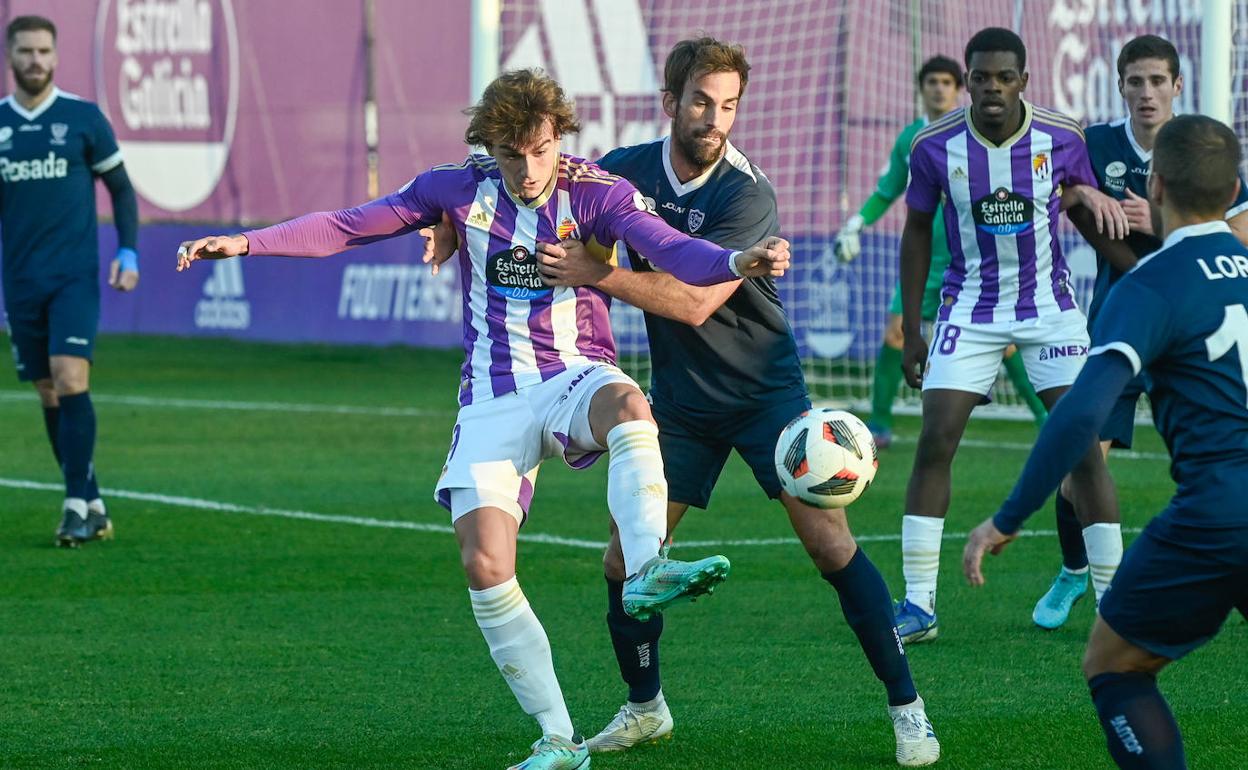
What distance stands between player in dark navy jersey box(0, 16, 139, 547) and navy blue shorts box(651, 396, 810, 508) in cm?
429

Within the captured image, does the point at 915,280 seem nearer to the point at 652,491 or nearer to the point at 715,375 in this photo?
the point at 715,375

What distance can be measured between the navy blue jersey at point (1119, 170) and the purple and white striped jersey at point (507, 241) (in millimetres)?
2534

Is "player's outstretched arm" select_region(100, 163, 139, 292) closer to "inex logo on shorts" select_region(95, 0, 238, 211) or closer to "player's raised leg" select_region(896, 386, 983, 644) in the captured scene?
"player's raised leg" select_region(896, 386, 983, 644)

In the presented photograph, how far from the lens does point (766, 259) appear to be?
446 cm

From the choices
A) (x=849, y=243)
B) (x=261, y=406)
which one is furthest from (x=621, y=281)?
(x=261, y=406)

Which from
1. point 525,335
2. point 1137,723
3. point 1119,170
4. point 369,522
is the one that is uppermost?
point 1119,170

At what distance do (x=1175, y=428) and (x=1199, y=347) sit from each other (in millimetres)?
209

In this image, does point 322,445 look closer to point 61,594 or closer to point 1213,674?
point 61,594

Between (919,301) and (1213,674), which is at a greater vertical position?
(919,301)

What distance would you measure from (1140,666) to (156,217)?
60.5 ft

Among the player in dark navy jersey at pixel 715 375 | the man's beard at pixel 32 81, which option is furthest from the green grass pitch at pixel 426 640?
the man's beard at pixel 32 81

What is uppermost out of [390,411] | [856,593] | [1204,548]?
[1204,548]

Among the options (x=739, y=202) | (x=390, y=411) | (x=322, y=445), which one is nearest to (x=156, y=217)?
(x=390, y=411)

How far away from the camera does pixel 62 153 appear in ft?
29.8
